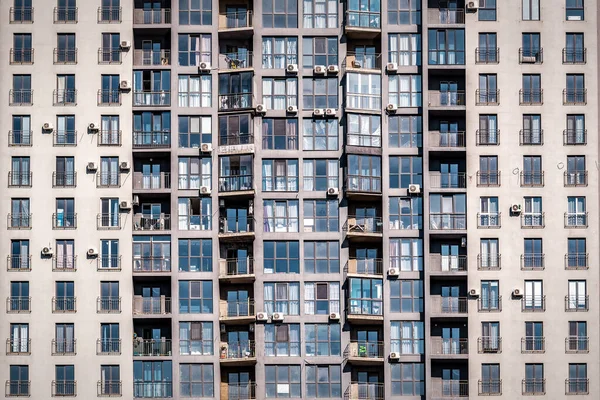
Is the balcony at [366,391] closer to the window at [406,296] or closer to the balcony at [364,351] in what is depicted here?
the balcony at [364,351]

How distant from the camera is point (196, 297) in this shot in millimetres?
78062

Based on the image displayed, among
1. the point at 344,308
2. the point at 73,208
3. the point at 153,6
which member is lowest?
the point at 344,308

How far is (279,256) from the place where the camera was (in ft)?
257

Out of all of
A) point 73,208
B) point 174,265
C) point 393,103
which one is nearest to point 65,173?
point 73,208

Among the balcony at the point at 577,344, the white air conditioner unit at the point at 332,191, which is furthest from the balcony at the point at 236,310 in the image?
the balcony at the point at 577,344

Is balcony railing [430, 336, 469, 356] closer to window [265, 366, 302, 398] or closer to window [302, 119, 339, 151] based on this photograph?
window [265, 366, 302, 398]

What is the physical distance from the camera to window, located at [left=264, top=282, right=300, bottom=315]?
7812cm

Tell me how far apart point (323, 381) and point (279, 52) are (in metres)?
19.5

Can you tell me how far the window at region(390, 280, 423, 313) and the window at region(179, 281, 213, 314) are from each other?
10.6 m

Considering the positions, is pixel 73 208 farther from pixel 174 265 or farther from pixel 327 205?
pixel 327 205

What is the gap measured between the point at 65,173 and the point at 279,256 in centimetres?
1347

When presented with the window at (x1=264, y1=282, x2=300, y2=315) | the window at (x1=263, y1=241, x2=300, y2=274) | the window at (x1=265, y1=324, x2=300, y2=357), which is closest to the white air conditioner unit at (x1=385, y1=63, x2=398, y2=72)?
the window at (x1=263, y1=241, x2=300, y2=274)

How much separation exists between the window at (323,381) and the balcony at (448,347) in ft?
18.4

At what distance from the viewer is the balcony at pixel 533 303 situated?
77.9 m
